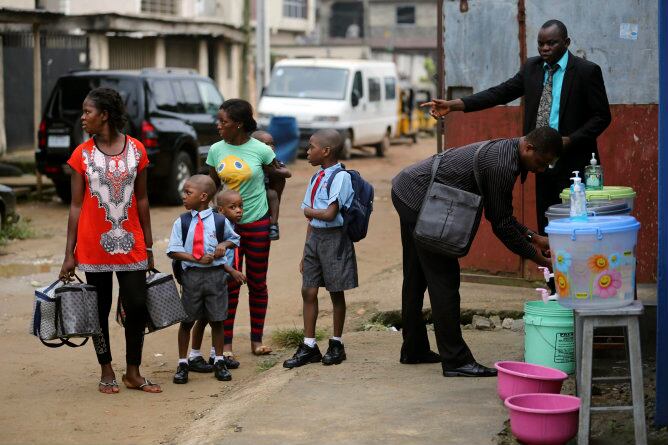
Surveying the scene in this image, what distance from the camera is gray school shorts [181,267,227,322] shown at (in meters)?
7.16

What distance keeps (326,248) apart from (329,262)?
0.30 feet

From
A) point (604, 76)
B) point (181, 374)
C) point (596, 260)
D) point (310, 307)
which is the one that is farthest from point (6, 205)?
point (596, 260)

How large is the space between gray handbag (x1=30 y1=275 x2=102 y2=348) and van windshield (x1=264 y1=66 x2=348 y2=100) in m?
17.9

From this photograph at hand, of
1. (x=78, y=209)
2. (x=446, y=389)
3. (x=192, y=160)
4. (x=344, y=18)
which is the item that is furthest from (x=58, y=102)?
(x=344, y=18)

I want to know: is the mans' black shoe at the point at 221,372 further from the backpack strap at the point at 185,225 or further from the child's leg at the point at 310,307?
the backpack strap at the point at 185,225

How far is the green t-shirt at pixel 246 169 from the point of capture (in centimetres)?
749

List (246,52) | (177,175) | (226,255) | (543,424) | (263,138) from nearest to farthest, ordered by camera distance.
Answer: (543,424)
(226,255)
(263,138)
(177,175)
(246,52)

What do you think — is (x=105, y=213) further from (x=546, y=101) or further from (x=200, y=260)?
(x=546, y=101)

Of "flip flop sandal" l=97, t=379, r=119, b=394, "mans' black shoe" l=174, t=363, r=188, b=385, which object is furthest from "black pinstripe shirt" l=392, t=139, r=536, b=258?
"flip flop sandal" l=97, t=379, r=119, b=394

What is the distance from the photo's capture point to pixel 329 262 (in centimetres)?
704

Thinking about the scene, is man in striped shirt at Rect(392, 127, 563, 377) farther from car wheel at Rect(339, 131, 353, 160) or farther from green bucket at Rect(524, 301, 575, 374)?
car wheel at Rect(339, 131, 353, 160)

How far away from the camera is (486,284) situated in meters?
9.36

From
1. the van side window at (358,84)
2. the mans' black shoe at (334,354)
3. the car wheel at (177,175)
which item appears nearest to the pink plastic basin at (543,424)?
the mans' black shoe at (334,354)

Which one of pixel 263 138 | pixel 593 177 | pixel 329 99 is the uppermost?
pixel 329 99
